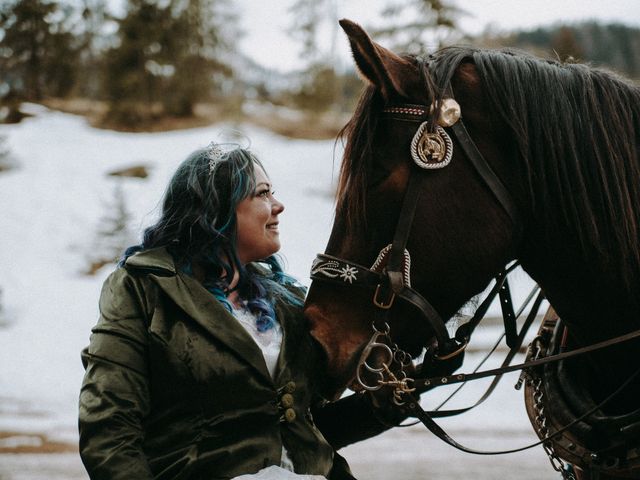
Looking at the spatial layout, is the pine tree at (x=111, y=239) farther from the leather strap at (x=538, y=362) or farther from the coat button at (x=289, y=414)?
the leather strap at (x=538, y=362)

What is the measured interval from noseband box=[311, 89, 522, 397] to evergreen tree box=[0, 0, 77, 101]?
22.0 meters

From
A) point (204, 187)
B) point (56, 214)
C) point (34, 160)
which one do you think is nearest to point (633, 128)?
point (204, 187)

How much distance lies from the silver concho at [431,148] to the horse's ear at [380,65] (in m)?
0.12

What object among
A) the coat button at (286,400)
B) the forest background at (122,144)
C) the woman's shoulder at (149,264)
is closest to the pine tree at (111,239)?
the forest background at (122,144)

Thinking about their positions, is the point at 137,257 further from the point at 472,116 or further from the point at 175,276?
the point at 472,116

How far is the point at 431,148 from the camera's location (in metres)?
1.64

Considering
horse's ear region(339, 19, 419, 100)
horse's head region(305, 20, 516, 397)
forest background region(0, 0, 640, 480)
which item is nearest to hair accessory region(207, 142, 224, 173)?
horse's head region(305, 20, 516, 397)

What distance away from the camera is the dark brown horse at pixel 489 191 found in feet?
5.45

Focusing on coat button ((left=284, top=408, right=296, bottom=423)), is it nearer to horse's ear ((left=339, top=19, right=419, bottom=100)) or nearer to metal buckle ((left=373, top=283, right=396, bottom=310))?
metal buckle ((left=373, top=283, right=396, bottom=310))

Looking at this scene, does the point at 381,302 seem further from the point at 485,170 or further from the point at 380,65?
the point at 380,65

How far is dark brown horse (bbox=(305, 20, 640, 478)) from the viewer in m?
1.66

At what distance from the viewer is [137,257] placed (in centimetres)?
183

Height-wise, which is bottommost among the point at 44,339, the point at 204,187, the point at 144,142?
the point at 44,339

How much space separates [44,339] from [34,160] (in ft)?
29.5
